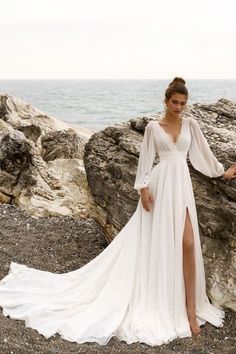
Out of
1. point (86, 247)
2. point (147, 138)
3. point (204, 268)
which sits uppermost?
point (147, 138)

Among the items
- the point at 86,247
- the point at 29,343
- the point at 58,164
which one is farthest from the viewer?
the point at 58,164

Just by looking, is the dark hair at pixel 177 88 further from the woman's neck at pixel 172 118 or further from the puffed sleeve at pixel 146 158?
the puffed sleeve at pixel 146 158

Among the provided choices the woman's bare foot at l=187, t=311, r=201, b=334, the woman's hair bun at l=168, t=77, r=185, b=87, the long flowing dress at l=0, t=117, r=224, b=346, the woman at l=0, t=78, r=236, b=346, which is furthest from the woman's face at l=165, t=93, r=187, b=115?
the woman's bare foot at l=187, t=311, r=201, b=334

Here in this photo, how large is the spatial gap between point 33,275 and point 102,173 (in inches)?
70.2

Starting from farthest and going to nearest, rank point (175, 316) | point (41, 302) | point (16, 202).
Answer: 1. point (16, 202)
2. point (41, 302)
3. point (175, 316)

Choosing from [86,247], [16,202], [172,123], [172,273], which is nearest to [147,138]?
[172,123]

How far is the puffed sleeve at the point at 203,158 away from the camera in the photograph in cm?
583

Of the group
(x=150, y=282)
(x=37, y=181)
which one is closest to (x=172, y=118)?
(x=150, y=282)

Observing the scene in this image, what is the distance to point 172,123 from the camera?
18.3 feet

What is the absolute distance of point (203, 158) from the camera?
592 centimetres

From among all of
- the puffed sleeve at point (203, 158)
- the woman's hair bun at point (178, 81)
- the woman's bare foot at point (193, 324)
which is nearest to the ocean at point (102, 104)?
the puffed sleeve at point (203, 158)

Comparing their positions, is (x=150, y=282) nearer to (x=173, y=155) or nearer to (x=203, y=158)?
(x=173, y=155)

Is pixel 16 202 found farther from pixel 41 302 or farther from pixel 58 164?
pixel 41 302

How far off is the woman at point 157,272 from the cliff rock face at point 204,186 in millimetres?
268
